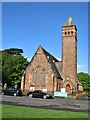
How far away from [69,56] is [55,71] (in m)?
5.65

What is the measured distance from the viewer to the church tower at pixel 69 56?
6438cm

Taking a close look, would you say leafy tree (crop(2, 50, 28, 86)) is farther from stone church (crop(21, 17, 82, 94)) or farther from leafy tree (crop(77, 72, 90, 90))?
leafy tree (crop(77, 72, 90, 90))

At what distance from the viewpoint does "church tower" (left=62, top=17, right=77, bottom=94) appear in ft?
211

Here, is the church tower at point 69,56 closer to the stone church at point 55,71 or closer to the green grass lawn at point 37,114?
the stone church at point 55,71

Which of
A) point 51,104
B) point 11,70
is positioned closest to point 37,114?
point 51,104

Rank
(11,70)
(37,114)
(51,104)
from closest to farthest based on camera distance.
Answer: (37,114), (51,104), (11,70)

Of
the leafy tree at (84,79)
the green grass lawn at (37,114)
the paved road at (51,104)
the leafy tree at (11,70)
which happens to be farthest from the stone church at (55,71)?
the green grass lawn at (37,114)

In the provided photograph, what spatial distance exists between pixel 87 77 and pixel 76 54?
50558 mm

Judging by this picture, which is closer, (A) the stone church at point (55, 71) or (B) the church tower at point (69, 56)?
(A) the stone church at point (55, 71)

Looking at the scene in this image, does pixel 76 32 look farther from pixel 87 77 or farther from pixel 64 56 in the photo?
pixel 87 77

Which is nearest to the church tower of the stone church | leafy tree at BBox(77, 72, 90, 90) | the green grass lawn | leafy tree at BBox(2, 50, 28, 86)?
the stone church

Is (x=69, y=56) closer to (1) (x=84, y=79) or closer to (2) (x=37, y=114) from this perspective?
(1) (x=84, y=79)

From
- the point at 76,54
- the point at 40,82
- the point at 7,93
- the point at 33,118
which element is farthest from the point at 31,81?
the point at 33,118

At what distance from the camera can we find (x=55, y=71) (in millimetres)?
64250
